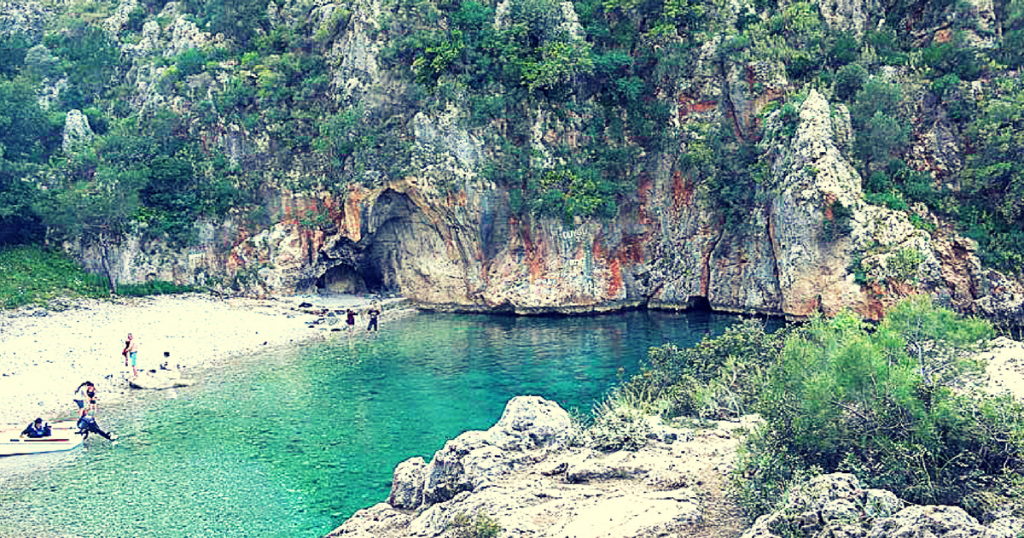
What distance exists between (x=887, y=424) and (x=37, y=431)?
24.3m

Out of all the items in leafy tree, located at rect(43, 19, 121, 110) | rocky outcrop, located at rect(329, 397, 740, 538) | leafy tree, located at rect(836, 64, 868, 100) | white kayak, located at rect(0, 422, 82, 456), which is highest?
leafy tree, located at rect(43, 19, 121, 110)

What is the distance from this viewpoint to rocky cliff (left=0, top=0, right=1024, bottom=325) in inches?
1534

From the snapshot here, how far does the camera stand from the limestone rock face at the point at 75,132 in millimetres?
49894

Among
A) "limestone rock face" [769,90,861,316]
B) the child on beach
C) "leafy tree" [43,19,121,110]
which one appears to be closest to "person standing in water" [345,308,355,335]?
the child on beach

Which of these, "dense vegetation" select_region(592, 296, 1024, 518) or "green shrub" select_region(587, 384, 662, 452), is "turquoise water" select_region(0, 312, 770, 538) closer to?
"green shrub" select_region(587, 384, 662, 452)

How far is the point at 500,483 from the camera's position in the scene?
14898 millimetres

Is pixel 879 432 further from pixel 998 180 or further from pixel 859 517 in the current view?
pixel 998 180

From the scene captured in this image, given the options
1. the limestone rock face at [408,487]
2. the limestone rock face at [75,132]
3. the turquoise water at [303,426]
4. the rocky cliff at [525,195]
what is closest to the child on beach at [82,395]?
the turquoise water at [303,426]

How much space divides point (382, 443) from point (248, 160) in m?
29.9

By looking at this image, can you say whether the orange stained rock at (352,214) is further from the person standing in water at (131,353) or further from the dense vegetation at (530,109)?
the person standing in water at (131,353)

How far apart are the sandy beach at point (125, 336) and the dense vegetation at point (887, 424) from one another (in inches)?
920

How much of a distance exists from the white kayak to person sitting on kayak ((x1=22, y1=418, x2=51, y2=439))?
5.3 inches

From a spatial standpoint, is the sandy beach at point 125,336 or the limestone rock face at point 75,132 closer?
the sandy beach at point 125,336

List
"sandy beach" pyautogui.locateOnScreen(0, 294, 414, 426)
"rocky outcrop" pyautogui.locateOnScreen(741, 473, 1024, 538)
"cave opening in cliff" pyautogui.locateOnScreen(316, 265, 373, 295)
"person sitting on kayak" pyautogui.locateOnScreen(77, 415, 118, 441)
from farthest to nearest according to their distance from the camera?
"cave opening in cliff" pyautogui.locateOnScreen(316, 265, 373, 295)
"sandy beach" pyautogui.locateOnScreen(0, 294, 414, 426)
"person sitting on kayak" pyautogui.locateOnScreen(77, 415, 118, 441)
"rocky outcrop" pyautogui.locateOnScreen(741, 473, 1024, 538)
